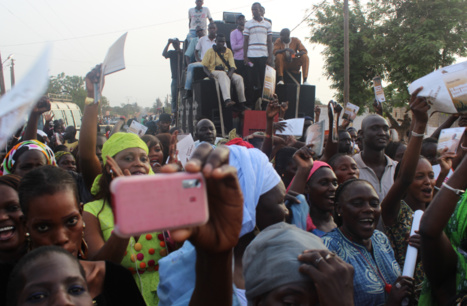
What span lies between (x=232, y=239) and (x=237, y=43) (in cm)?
848

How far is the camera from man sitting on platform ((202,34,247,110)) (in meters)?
8.30

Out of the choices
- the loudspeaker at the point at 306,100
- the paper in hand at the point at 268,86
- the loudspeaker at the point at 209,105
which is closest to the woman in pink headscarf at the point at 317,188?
the paper in hand at the point at 268,86

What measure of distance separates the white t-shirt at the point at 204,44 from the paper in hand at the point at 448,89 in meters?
7.09

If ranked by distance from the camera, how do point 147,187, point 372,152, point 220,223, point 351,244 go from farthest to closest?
point 372,152 < point 351,244 < point 220,223 < point 147,187

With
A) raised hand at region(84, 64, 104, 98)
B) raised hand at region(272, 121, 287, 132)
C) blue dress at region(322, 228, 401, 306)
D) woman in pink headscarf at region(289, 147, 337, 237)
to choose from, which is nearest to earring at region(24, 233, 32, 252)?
raised hand at region(84, 64, 104, 98)

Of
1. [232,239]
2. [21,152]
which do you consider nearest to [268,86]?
[21,152]

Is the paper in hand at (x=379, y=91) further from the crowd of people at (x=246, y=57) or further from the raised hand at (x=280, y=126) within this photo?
the crowd of people at (x=246, y=57)

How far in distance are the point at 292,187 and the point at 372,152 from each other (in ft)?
4.95

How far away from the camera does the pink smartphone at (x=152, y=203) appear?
2.42 ft

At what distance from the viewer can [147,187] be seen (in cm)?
75

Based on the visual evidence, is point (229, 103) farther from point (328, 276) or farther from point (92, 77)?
point (328, 276)

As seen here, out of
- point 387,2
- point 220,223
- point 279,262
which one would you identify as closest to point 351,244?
point 279,262

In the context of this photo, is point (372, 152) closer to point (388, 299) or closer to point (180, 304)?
point (388, 299)

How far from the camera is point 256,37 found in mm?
8789
